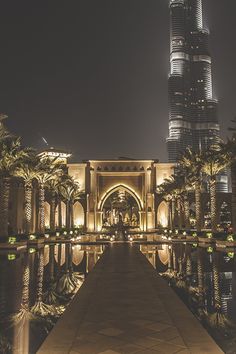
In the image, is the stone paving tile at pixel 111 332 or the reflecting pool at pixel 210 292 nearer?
the stone paving tile at pixel 111 332

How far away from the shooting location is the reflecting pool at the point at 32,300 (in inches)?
292

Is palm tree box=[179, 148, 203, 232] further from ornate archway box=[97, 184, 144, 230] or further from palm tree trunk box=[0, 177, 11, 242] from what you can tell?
ornate archway box=[97, 184, 144, 230]

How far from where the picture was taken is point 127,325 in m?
7.89

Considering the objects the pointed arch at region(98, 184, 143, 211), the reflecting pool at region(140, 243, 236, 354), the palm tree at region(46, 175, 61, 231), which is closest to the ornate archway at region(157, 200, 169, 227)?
the pointed arch at region(98, 184, 143, 211)

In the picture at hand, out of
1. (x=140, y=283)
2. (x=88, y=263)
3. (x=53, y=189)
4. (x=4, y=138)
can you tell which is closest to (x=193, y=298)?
(x=140, y=283)

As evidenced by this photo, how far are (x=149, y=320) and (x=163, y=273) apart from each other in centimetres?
836

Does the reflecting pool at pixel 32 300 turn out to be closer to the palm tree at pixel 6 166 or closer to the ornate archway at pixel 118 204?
the palm tree at pixel 6 166

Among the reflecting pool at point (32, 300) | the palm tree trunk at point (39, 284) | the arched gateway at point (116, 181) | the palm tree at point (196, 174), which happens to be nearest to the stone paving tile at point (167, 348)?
the reflecting pool at point (32, 300)

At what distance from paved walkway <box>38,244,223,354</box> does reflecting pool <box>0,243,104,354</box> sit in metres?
0.37

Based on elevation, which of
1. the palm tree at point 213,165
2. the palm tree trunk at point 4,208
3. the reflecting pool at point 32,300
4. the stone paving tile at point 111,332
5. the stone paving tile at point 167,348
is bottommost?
the reflecting pool at point 32,300

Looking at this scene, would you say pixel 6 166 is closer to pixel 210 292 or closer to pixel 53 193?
pixel 53 193

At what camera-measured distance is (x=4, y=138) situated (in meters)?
32.7

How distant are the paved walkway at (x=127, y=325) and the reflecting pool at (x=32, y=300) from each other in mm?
373

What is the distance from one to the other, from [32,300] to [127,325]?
4085mm
